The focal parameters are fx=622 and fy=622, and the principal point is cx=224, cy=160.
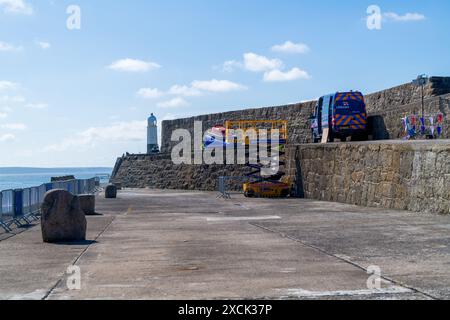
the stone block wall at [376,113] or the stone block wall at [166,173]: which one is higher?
the stone block wall at [376,113]

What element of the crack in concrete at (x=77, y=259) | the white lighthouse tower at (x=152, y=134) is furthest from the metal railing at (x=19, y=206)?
the white lighthouse tower at (x=152, y=134)

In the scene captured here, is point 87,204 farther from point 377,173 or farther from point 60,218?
point 377,173

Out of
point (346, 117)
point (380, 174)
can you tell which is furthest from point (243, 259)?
point (346, 117)

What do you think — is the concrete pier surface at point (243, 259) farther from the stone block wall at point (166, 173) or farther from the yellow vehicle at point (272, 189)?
the stone block wall at point (166, 173)

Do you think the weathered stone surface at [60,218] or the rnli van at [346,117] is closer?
the weathered stone surface at [60,218]

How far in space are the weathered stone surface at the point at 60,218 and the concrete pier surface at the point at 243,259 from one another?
A: 1.39 feet

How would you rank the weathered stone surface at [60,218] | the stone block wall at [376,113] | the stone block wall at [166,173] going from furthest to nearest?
the stone block wall at [166,173] < the stone block wall at [376,113] < the weathered stone surface at [60,218]

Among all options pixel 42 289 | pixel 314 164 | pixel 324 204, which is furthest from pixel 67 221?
pixel 314 164

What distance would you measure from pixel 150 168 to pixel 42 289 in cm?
4043

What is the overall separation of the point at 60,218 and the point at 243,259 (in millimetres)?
4893

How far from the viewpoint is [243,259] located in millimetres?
10070

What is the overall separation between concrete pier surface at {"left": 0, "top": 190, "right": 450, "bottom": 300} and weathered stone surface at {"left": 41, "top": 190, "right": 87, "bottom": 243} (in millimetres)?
422

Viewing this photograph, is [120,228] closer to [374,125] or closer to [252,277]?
[252,277]

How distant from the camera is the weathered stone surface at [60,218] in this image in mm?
12978
